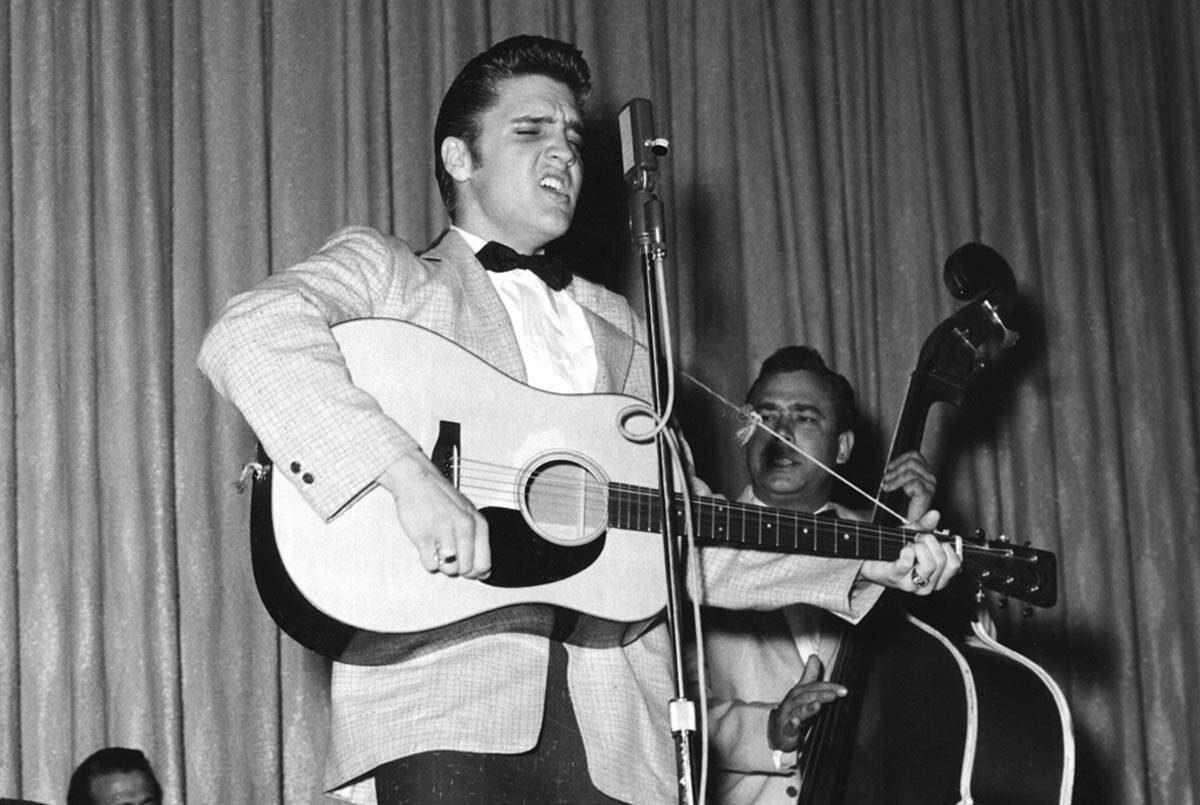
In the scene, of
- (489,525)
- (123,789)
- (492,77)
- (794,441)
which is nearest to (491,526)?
(489,525)

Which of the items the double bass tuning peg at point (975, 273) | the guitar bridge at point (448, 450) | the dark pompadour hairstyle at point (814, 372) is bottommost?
the guitar bridge at point (448, 450)

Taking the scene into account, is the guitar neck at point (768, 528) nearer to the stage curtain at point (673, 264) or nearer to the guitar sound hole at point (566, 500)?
the guitar sound hole at point (566, 500)

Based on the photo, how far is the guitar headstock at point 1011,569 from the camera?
252 centimetres

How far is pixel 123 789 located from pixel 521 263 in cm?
151

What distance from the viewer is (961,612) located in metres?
3.55

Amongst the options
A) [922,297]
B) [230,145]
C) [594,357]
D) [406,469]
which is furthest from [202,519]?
[922,297]

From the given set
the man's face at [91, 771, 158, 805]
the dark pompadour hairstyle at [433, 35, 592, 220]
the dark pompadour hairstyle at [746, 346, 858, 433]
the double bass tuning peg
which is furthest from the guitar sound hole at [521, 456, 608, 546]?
the dark pompadour hairstyle at [746, 346, 858, 433]

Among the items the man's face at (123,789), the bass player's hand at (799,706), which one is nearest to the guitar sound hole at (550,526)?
the bass player's hand at (799,706)

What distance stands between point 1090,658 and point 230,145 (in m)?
2.82

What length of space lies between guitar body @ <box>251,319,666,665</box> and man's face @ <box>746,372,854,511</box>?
139 centimetres

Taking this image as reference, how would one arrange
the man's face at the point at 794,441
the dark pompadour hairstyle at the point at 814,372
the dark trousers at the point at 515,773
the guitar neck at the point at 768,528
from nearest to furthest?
the dark trousers at the point at 515,773
the guitar neck at the point at 768,528
the man's face at the point at 794,441
the dark pompadour hairstyle at the point at 814,372

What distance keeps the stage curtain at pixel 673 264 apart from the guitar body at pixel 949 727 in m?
1.08

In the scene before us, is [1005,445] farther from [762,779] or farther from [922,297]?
[762,779]

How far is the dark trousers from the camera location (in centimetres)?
200
